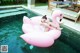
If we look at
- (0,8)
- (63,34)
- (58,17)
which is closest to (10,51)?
(58,17)

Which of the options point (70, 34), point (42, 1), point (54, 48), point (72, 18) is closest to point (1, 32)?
point (54, 48)

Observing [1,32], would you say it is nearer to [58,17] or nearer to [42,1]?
[58,17]

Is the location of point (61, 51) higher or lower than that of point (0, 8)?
lower

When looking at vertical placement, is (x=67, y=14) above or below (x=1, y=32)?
above

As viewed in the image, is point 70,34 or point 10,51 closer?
point 10,51

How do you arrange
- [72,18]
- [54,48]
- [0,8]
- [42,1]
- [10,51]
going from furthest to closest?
[42,1] < [0,8] < [72,18] < [54,48] < [10,51]

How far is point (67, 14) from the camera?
262 inches

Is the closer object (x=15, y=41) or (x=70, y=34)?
(x=15, y=41)

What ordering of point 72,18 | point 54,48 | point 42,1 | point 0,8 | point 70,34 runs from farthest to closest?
point 42,1, point 0,8, point 72,18, point 70,34, point 54,48

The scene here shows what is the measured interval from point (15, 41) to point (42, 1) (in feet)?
23.8

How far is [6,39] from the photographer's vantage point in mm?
4617

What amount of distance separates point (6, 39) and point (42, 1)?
23.6ft

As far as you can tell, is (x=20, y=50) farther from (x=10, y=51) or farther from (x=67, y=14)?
(x=67, y=14)

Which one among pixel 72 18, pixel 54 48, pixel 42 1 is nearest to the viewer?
pixel 54 48
